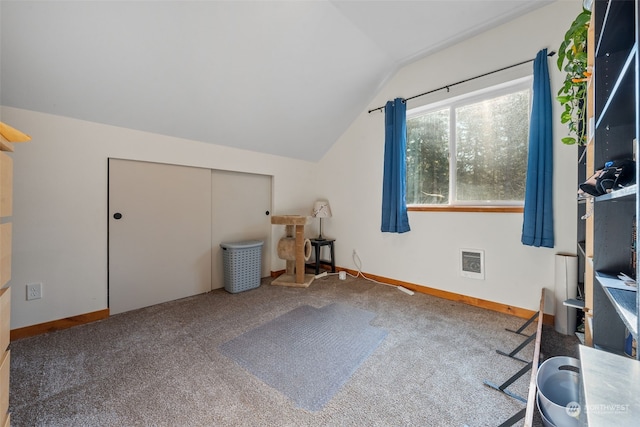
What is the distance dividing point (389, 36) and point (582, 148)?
1.83 m

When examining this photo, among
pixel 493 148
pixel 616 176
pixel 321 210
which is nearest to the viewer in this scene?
pixel 616 176

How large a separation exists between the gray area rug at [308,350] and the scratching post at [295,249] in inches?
30.2

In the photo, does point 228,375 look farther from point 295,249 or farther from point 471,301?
point 471,301

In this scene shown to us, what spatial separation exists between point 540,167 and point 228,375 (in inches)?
104

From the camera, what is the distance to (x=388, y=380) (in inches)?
51.2

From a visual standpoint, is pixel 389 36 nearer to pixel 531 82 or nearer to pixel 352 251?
pixel 531 82

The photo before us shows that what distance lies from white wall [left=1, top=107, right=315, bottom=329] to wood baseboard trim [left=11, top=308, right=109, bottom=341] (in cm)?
4

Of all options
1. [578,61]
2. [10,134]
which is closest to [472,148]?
[578,61]

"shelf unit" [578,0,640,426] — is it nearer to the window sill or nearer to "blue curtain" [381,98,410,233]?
the window sill

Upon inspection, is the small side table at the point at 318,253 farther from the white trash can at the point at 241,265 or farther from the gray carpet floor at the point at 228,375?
the gray carpet floor at the point at 228,375

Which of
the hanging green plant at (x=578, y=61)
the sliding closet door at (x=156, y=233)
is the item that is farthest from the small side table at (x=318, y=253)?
the hanging green plant at (x=578, y=61)

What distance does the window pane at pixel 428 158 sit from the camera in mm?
2531

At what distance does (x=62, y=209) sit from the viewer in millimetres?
1835

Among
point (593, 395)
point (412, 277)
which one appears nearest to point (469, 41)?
point (412, 277)
